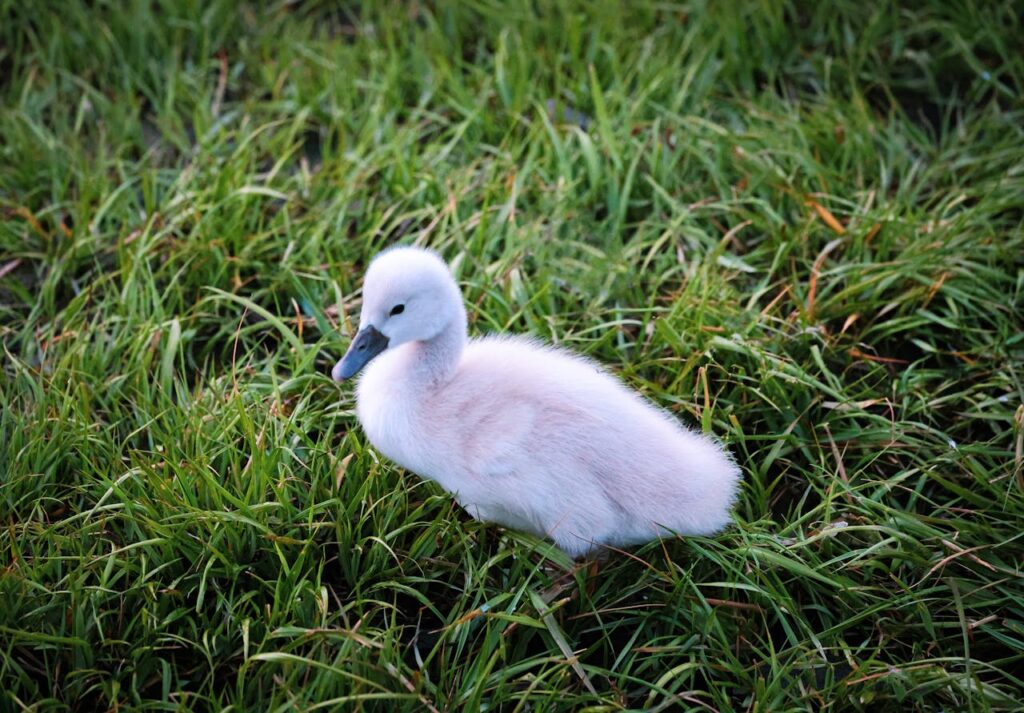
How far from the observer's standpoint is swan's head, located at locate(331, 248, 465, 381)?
8.32 ft

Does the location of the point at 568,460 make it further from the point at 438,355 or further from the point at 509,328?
the point at 509,328

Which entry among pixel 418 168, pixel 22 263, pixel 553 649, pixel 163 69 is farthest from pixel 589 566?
pixel 163 69

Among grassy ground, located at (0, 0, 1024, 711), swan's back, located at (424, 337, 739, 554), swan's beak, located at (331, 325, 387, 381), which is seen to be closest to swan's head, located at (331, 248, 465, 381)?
swan's beak, located at (331, 325, 387, 381)

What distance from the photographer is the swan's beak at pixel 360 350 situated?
2.60 metres

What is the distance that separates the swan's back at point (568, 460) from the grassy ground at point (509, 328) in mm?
168

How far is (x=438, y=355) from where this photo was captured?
2623 mm

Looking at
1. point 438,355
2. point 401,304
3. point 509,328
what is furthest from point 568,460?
point 509,328

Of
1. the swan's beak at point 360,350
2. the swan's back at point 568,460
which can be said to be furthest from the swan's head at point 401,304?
the swan's back at point 568,460

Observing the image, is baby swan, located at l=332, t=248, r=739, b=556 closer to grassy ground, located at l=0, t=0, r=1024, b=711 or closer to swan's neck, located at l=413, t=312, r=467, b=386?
swan's neck, located at l=413, t=312, r=467, b=386

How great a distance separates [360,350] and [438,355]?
207mm

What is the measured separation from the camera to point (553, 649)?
8.20ft

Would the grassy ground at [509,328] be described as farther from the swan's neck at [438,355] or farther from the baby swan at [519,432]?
the swan's neck at [438,355]

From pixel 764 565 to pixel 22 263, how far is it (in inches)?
114

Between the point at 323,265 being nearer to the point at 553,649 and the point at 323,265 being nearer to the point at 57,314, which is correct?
the point at 57,314
